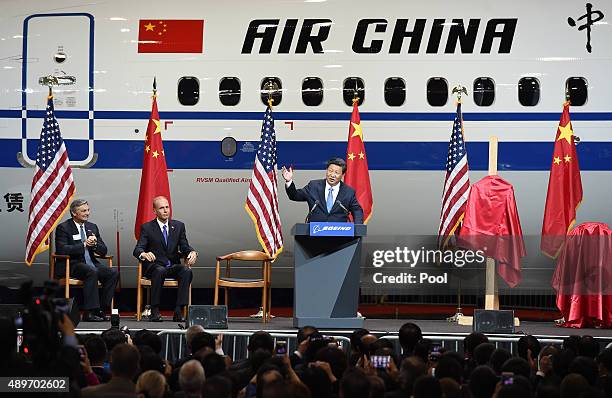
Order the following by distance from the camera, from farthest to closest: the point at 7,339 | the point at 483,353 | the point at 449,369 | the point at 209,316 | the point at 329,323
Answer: the point at 329,323, the point at 209,316, the point at 483,353, the point at 449,369, the point at 7,339

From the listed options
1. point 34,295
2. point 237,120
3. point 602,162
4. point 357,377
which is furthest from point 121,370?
point 602,162

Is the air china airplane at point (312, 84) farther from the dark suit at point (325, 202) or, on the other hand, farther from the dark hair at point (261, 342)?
the dark hair at point (261, 342)

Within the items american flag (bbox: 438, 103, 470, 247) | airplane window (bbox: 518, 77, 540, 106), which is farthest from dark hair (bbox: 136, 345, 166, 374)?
airplane window (bbox: 518, 77, 540, 106)

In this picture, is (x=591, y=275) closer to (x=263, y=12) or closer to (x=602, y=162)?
(x=602, y=162)

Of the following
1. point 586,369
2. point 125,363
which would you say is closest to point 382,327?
point 586,369

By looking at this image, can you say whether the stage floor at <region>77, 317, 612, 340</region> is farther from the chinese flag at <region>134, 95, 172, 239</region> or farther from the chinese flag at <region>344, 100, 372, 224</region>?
the chinese flag at <region>344, 100, 372, 224</region>

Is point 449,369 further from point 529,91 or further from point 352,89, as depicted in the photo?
point 529,91

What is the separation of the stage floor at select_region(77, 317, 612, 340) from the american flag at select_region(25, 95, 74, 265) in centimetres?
159

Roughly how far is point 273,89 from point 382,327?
4.12 m

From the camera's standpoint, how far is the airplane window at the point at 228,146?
1723 centimetres

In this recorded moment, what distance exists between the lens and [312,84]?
1720 centimetres

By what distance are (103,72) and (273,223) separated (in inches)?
130

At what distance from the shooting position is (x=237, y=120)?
1723 centimetres

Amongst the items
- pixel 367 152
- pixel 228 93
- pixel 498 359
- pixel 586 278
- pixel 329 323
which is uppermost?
pixel 228 93
